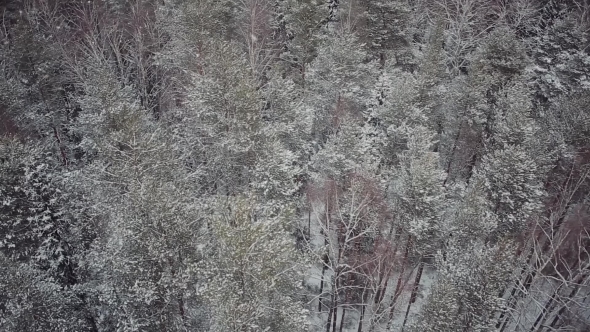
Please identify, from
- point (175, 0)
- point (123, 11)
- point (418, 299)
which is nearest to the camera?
point (418, 299)

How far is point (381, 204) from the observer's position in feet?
70.7

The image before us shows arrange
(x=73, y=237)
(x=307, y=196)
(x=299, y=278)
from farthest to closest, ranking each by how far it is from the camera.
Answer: (x=307, y=196) < (x=73, y=237) < (x=299, y=278)

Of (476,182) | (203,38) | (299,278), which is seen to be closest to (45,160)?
(203,38)

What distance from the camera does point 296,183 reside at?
72.7 ft

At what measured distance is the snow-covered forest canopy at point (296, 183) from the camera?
54.0ft

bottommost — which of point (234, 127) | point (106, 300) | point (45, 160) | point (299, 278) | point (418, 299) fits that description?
point (418, 299)

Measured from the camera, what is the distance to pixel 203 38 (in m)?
26.9

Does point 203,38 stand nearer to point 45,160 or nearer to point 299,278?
point 45,160

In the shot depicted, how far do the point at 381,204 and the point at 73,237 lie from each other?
14.8 meters

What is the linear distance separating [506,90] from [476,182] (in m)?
7.59

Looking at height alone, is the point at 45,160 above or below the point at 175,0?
below

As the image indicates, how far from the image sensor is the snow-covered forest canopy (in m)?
16.5

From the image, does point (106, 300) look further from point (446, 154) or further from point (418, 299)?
point (446, 154)

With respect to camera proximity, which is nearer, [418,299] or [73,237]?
[73,237]
